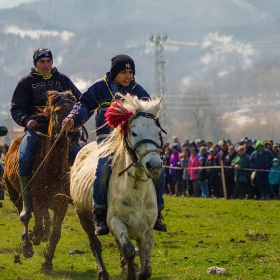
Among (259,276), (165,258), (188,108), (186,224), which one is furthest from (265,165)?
(188,108)

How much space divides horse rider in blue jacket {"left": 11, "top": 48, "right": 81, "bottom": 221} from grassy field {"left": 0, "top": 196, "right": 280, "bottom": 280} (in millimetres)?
1184

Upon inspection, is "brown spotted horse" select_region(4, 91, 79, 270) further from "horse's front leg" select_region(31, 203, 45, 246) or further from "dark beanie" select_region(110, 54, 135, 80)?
"dark beanie" select_region(110, 54, 135, 80)

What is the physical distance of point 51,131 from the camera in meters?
11.8

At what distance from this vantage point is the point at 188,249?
44.7ft

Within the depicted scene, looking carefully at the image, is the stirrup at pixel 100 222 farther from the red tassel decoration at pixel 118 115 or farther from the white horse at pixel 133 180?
the red tassel decoration at pixel 118 115

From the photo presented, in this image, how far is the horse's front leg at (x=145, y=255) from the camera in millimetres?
8539

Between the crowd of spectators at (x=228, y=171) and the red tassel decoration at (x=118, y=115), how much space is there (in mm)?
15469

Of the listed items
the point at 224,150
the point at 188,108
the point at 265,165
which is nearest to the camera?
the point at 265,165

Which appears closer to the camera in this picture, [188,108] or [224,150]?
[224,150]

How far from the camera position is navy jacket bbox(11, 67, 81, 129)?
12344 mm

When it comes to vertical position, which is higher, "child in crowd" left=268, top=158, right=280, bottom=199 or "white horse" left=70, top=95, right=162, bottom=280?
"white horse" left=70, top=95, right=162, bottom=280

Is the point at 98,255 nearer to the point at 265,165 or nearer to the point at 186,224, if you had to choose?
the point at 186,224

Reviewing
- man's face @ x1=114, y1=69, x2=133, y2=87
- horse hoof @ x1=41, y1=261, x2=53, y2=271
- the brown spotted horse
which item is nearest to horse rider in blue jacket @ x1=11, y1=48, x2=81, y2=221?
the brown spotted horse

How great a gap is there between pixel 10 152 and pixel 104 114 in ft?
13.3
